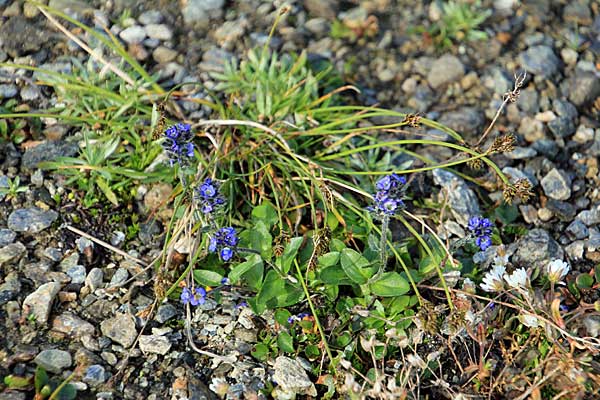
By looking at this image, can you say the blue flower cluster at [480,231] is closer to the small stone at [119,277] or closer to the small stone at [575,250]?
the small stone at [575,250]

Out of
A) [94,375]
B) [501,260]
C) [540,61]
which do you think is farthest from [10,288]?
[540,61]

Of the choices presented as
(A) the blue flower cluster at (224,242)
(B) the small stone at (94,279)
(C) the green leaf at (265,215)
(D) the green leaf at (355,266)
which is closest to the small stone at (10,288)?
(B) the small stone at (94,279)

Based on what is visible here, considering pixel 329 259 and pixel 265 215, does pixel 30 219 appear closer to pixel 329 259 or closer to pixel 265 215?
pixel 265 215

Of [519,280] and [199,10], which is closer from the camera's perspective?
[519,280]

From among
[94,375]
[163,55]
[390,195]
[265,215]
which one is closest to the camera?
[390,195]

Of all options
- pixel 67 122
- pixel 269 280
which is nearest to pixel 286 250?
pixel 269 280

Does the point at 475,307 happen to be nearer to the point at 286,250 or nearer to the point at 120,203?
the point at 286,250

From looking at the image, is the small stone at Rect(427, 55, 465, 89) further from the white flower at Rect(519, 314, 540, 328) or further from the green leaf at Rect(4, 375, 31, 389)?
the green leaf at Rect(4, 375, 31, 389)

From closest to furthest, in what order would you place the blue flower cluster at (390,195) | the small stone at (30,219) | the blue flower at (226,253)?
1. the blue flower cluster at (390,195)
2. the blue flower at (226,253)
3. the small stone at (30,219)
